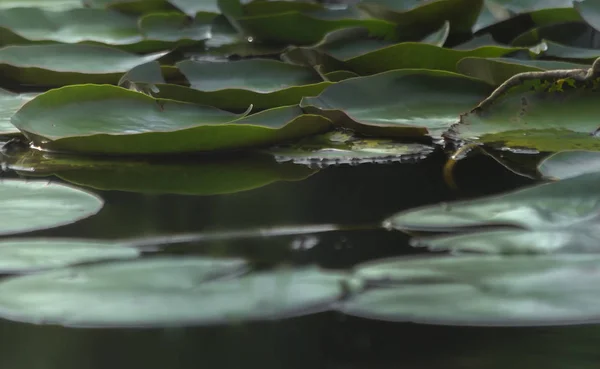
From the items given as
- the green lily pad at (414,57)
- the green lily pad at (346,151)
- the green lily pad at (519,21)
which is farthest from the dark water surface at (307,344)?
the green lily pad at (519,21)

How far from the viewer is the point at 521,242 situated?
2.00 feet

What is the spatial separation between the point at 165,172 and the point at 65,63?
1.66 ft

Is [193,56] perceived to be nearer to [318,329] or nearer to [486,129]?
[486,129]

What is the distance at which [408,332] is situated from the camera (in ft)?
1.66

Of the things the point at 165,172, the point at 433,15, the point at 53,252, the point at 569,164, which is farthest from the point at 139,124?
the point at 433,15

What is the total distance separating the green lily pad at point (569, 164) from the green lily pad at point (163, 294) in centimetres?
29

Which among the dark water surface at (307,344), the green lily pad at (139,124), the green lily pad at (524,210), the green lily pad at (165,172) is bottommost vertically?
the dark water surface at (307,344)

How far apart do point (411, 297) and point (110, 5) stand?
1412 mm

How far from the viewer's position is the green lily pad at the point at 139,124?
2.92ft

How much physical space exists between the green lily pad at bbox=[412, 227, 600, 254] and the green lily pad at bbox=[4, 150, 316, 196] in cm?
26

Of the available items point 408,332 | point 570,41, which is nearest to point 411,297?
point 408,332

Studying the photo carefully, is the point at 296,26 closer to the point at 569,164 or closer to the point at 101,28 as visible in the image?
the point at 101,28

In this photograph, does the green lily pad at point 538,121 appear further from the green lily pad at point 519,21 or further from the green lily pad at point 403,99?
the green lily pad at point 519,21

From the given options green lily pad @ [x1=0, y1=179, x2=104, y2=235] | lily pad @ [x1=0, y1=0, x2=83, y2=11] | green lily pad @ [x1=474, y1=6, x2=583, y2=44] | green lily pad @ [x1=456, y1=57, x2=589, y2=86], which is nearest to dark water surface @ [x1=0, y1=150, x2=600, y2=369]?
green lily pad @ [x1=0, y1=179, x2=104, y2=235]
